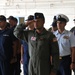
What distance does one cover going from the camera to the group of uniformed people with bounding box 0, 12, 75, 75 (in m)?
3.01


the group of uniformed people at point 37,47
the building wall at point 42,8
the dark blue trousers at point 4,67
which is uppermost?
the building wall at point 42,8

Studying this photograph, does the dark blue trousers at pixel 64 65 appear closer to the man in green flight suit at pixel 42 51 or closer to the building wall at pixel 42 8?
the man in green flight suit at pixel 42 51

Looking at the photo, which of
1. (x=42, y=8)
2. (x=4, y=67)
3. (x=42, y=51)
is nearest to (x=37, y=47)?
(x=42, y=51)

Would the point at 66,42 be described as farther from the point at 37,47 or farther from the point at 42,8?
the point at 42,8

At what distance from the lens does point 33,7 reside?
949cm

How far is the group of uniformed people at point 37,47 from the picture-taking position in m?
3.01

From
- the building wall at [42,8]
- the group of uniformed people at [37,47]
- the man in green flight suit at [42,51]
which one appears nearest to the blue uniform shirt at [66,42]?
the group of uniformed people at [37,47]

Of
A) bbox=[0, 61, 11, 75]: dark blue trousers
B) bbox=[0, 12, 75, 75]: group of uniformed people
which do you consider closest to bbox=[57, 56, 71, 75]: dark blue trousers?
bbox=[0, 12, 75, 75]: group of uniformed people

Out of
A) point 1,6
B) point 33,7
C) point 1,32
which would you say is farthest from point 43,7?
point 1,32

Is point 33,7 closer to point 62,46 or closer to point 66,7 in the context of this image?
point 66,7

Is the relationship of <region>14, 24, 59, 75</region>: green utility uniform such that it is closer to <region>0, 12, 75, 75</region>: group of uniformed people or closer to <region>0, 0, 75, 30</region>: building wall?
<region>0, 12, 75, 75</region>: group of uniformed people

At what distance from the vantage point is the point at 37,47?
3020mm

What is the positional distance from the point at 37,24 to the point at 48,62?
51cm

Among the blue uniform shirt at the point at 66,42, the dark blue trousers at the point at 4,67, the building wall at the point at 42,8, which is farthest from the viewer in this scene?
the building wall at the point at 42,8
